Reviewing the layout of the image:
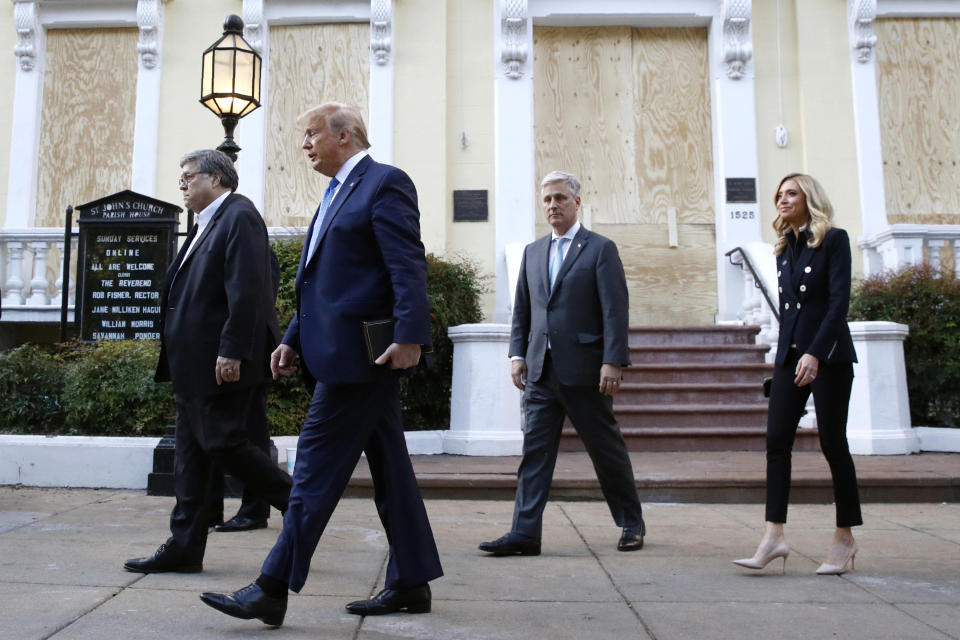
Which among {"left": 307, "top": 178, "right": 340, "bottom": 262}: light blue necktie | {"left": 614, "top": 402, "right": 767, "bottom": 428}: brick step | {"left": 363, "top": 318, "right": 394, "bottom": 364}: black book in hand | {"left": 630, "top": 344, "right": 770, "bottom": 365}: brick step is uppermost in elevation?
{"left": 307, "top": 178, "right": 340, "bottom": 262}: light blue necktie

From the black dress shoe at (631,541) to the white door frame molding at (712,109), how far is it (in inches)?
249

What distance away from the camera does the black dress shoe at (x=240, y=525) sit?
5035mm

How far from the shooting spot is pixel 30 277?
34.5ft

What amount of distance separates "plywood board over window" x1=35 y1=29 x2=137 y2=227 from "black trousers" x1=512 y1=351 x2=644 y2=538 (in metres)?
8.49

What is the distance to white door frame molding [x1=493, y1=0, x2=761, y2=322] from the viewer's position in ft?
35.8

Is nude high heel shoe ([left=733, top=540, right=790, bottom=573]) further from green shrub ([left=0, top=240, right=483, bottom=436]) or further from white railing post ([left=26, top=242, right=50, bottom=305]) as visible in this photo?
white railing post ([left=26, top=242, right=50, bottom=305])

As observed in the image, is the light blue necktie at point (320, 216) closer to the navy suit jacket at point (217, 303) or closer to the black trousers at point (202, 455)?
the navy suit jacket at point (217, 303)

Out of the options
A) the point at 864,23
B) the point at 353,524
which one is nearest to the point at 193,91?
the point at 353,524

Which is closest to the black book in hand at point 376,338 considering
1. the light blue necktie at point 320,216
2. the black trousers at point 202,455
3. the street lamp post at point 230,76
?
the light blue necktie at point 320,216

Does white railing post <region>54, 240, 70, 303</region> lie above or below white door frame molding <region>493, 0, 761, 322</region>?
below

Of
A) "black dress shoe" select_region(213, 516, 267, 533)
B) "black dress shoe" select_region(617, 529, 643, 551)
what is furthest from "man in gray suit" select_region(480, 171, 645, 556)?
"black dress shoe" select_region(213, 516, 267, 533)

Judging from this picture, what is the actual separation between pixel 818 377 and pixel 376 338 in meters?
2.17

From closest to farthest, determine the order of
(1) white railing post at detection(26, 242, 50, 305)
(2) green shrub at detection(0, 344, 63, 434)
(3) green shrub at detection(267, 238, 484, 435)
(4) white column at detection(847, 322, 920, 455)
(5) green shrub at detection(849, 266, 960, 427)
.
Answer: (2) green shrub at detection(0, 344, 63, 434) → (3) green shrub at detection(267, 238, 484, 435) → (4) white column at detection(847, 322, 920, 455) → (5) green shrub at detection(849, 266, 960, 427) → (1) white railing post at detection(26, 242, 50, 305)

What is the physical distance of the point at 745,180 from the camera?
1095 centimetres
